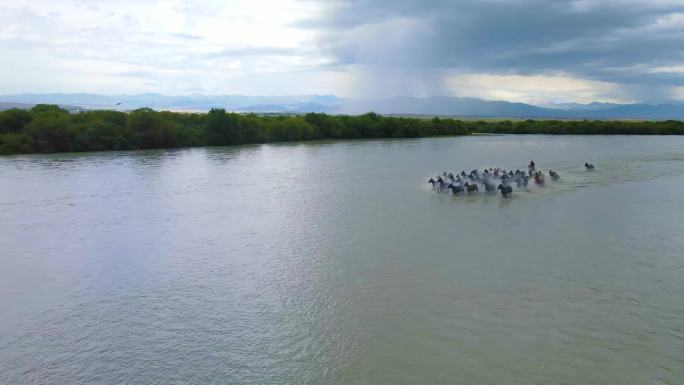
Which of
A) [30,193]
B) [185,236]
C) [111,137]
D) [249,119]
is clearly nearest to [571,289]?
[185,236]

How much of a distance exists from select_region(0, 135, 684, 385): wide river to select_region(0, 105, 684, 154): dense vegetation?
1891 cm

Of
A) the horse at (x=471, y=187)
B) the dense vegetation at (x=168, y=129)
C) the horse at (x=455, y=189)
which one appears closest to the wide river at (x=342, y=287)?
the horse at (x=471, y=187)

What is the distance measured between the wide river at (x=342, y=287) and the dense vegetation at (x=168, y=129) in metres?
18.9

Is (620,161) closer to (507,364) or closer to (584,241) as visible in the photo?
(584,241)

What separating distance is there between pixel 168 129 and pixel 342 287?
119ft

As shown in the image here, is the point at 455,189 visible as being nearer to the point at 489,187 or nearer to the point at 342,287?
the point at 489,187

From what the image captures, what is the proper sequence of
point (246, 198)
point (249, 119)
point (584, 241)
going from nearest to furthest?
point (584, 241) → point (246, 198) → point (249, 119)

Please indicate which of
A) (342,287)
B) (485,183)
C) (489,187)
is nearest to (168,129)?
(485,183)

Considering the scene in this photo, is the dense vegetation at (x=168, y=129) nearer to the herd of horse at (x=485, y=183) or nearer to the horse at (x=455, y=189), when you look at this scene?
the herd of horse at (x=485, y=183)

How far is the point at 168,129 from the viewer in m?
42.8

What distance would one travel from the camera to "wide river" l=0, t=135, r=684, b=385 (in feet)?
22.7

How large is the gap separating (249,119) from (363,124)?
528 inches

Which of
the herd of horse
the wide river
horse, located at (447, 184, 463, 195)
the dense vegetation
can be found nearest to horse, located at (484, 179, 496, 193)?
the herd of horse

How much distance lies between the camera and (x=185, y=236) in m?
13.9
